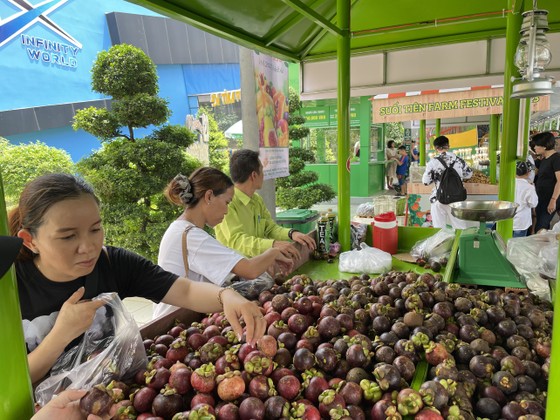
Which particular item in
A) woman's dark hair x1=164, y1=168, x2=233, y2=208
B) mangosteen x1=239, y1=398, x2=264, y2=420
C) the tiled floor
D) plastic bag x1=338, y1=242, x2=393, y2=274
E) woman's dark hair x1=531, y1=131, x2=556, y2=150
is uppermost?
woman's dark hair x1=531, y1=131, x2=556, y2=150

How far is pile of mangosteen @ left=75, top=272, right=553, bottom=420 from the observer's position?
1123mm

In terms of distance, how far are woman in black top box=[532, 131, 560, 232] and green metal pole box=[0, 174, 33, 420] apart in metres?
6.46

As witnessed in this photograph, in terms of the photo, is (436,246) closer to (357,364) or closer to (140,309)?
(357,364)

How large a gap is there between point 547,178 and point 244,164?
4994 mm

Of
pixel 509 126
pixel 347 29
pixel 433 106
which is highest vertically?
pixel 347 29

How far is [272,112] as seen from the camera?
504 cm

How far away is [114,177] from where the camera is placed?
5.23 m

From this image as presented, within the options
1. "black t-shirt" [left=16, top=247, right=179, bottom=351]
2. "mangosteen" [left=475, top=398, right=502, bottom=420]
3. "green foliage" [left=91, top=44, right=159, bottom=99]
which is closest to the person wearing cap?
"green foliage" [left=91, top=44, right=159, bottom=99]

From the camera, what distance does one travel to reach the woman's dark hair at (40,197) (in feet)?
4.33

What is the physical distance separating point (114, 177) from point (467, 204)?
4.31m

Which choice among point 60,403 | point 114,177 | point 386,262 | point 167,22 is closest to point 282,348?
point 60,403

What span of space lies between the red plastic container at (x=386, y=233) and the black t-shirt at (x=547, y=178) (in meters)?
3.62

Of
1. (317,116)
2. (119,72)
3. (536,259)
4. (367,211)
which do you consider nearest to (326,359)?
(536,259)

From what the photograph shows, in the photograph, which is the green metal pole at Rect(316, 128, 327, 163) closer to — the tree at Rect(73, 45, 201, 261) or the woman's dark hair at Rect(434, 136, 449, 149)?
the woman's dark hair at Rect(434, 136, 449, 149)
